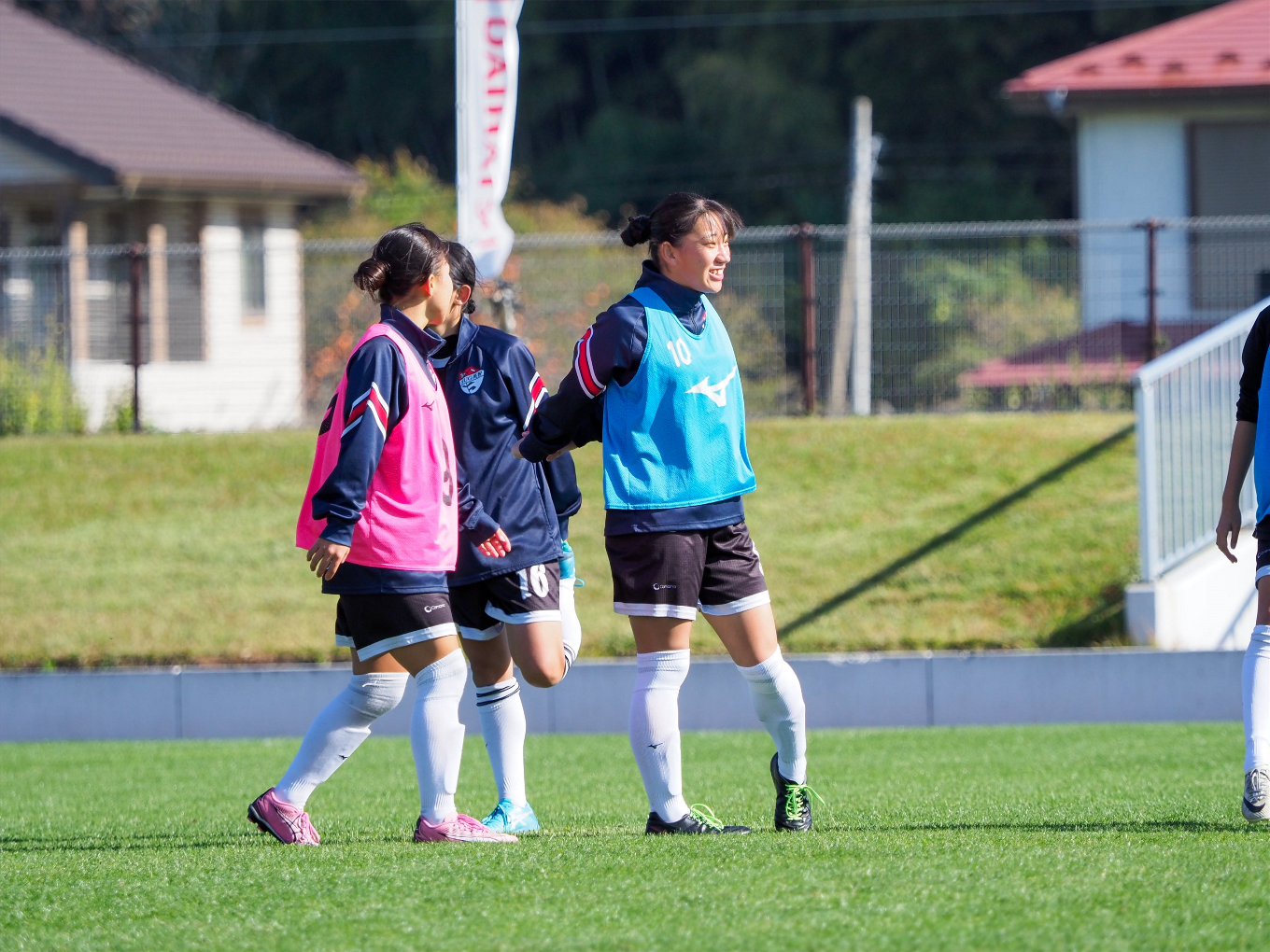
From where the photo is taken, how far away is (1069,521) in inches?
456

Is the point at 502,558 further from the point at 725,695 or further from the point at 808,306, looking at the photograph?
the point at 808,306

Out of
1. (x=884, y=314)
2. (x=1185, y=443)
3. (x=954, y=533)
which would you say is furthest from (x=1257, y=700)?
(x=884, y=314)

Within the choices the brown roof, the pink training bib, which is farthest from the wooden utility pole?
the brown roof

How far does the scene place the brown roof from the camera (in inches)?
918

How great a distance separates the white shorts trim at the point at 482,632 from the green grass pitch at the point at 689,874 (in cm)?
68

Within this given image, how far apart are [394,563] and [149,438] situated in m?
10.3

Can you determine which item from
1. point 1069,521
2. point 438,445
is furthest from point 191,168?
point 438,445

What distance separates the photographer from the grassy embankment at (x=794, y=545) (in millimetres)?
10984

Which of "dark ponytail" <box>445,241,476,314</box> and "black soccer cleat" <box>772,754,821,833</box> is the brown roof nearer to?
"dark ponytail" <box>445,241,476,314</box>

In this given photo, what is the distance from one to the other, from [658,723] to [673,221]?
4.89 ft

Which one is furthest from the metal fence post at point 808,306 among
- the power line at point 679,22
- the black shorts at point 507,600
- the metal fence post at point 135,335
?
the power line at point 679,22

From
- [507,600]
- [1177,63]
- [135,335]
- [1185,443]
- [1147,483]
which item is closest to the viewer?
[507,600]

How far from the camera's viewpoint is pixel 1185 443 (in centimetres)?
1074

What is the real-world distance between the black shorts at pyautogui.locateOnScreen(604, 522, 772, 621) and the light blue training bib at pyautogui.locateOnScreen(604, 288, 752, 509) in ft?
0.36
